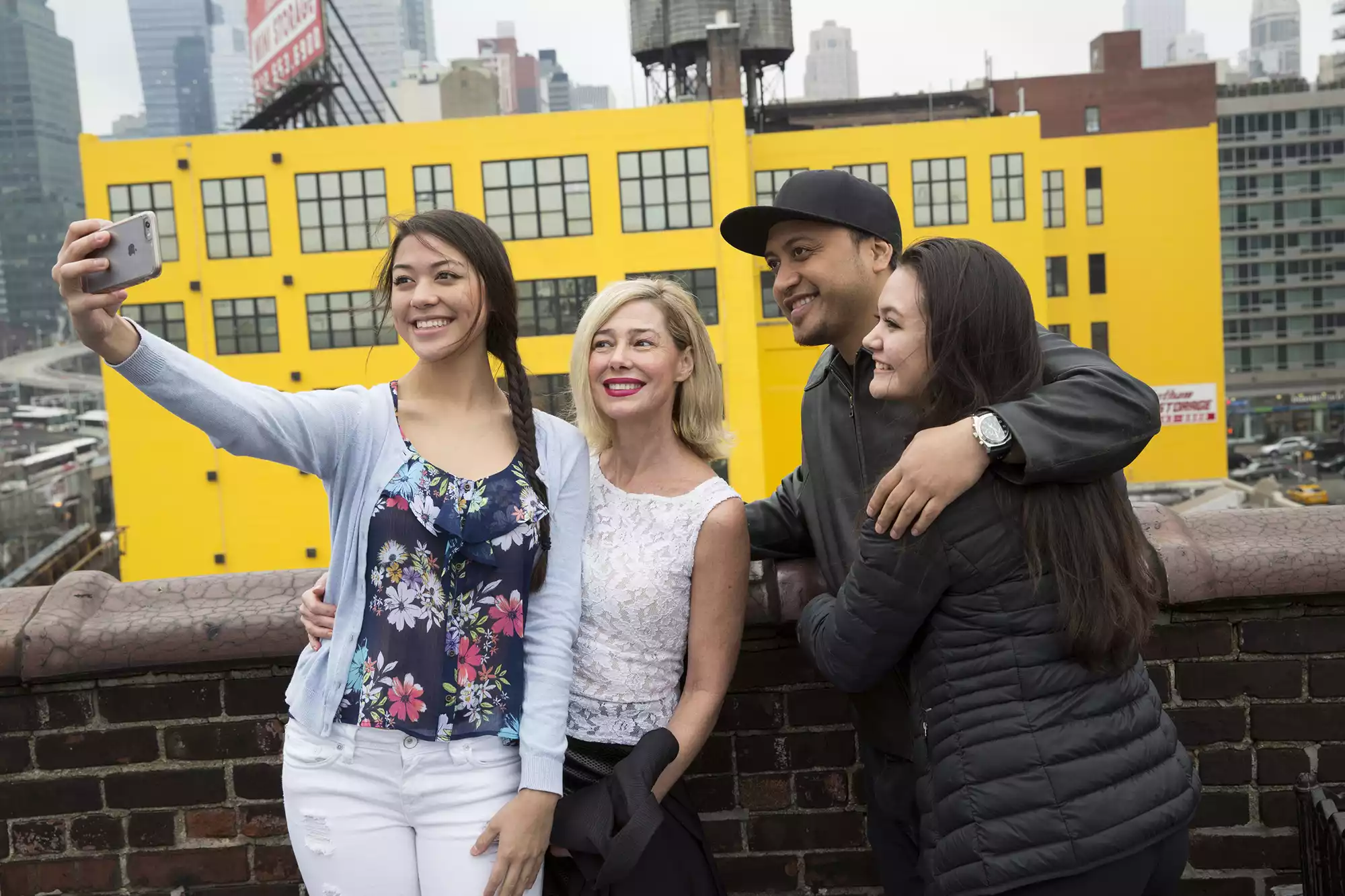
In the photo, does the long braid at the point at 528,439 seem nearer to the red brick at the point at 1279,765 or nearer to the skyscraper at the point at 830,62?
the red brick at the point at 1279,765

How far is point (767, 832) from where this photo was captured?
→ 9.83 ft

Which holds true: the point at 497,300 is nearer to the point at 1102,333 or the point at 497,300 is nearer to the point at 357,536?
the point at 357,536

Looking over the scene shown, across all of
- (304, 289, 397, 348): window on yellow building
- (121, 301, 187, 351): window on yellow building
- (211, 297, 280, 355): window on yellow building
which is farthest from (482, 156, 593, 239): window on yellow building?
(121, 301, 187, 351): window on yellow building

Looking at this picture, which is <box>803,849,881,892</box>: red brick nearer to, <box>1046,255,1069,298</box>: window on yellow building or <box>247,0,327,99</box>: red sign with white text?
<box>1046,255,1069,298</box>: window on yellow building

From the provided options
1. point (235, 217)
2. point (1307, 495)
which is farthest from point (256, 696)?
point (1307, 495)

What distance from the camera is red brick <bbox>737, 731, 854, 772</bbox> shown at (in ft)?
9.73

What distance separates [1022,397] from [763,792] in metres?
1.50

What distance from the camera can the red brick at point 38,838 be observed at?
2.90 meters

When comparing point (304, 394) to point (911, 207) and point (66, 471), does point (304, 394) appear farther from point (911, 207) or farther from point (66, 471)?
point (66, 471)

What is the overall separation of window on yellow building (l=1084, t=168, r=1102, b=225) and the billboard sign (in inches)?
254

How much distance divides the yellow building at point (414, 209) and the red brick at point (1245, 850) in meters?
28.3

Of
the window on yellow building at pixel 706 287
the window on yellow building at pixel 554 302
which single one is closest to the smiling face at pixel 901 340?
the window on yellow building at pixel 706 287

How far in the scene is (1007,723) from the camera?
1.84 metres

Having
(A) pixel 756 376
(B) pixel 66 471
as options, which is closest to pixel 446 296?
(A) pixel 756 376
